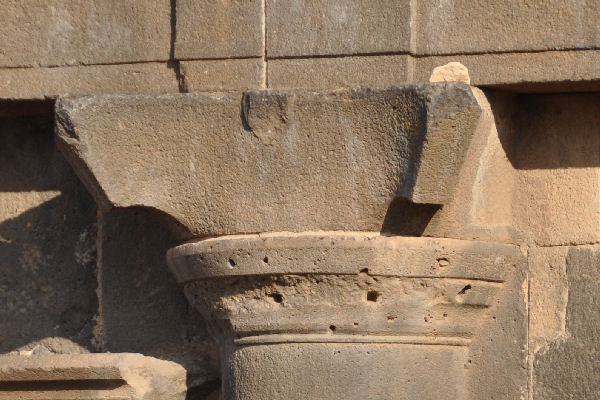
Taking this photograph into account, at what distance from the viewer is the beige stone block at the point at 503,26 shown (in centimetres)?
405

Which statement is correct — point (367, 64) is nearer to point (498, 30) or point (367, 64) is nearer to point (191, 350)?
point (498, 30)

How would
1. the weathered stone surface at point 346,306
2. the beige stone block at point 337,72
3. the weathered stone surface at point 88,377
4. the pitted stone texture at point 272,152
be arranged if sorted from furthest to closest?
the weathered stone surface at point 88,377 → the beige stone block at point 337,72 → the weathered stone surface at point 346,306 → the pitted stone texture at point 272,152

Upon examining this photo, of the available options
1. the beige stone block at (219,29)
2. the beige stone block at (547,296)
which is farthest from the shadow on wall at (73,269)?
the beige stone block at (547,296)

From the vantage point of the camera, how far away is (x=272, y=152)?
159 inches

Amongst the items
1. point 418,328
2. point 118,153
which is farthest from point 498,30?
point 118,153

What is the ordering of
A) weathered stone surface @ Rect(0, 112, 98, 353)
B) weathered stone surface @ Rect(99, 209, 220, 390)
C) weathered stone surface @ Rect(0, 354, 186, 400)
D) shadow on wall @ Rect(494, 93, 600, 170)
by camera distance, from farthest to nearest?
weathered stone surface @ Rect(0, 112, 98, 353) → weathered stone surface @ Rect(99, 209, 220, 390) → shadow on wall @ Rect(494, 93, 600, 170) → weathered stone surface @ Rect(0, 354, 186, 400)

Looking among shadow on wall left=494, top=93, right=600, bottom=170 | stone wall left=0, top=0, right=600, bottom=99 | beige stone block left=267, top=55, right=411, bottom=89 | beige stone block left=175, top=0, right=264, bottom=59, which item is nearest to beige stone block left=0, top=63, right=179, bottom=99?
stone wall left=0, top=0, right=600, bottom=99

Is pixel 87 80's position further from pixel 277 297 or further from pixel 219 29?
pixel 277 297

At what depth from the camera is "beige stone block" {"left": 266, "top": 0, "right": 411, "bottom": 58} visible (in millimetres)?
4145

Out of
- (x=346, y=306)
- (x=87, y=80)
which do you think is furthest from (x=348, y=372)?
(x=87, y=80)

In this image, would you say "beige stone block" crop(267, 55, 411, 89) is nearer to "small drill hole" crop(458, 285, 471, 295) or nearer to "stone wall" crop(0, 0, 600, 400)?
"stone wall" crop(0, 0, 600, 400)

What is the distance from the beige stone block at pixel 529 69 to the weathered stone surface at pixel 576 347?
586 millimetres

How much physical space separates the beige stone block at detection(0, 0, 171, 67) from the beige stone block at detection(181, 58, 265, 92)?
12 cm

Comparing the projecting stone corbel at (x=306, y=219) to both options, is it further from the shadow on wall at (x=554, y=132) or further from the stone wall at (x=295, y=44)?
the shadow on wall at (x=554, y=132)
